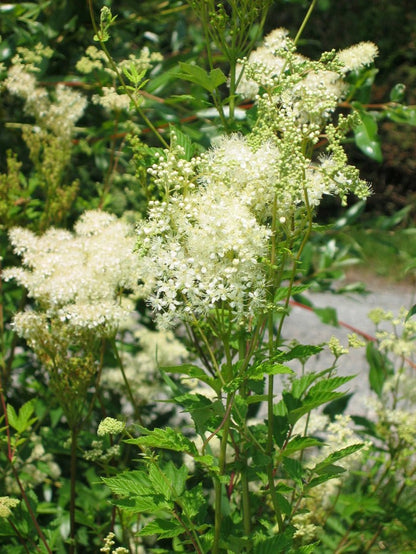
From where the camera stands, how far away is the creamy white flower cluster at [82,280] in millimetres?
1298

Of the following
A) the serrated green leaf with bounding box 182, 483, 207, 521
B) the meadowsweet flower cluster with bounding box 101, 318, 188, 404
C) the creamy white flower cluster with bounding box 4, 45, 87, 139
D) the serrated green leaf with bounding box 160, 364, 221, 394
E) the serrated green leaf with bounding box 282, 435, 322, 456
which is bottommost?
the meadowsweet flower cluster with bounding box 101, 318, 188, 404

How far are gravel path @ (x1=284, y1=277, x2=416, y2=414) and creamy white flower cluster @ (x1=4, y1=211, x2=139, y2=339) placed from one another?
281cm

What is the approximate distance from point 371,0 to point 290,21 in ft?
3.47

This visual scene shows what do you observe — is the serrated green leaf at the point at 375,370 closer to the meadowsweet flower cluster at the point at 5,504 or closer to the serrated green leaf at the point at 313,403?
the serrated green leaf at the point at 313,403

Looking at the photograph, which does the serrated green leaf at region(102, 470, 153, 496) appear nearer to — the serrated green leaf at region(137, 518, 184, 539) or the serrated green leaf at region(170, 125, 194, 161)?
the serrated green leaf at region(137, 518, 184, 539)

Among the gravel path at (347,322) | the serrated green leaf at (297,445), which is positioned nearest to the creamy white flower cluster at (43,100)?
the serrated green leaf at (297,445)

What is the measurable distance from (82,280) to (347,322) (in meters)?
3.83

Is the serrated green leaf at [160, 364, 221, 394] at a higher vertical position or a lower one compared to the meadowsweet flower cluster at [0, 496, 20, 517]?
higher

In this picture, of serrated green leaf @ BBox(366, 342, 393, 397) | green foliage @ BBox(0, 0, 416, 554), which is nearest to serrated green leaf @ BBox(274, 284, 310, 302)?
→ green foliage @ BBox(0, 0, 416, 554)

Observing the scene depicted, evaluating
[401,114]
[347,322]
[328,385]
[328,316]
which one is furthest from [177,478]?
[347,322]

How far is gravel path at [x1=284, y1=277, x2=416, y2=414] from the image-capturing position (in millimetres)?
4258

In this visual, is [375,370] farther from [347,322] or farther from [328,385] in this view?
[347,322]

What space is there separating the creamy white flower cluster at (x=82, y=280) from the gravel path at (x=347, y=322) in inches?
111

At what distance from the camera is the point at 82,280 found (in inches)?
51.5
